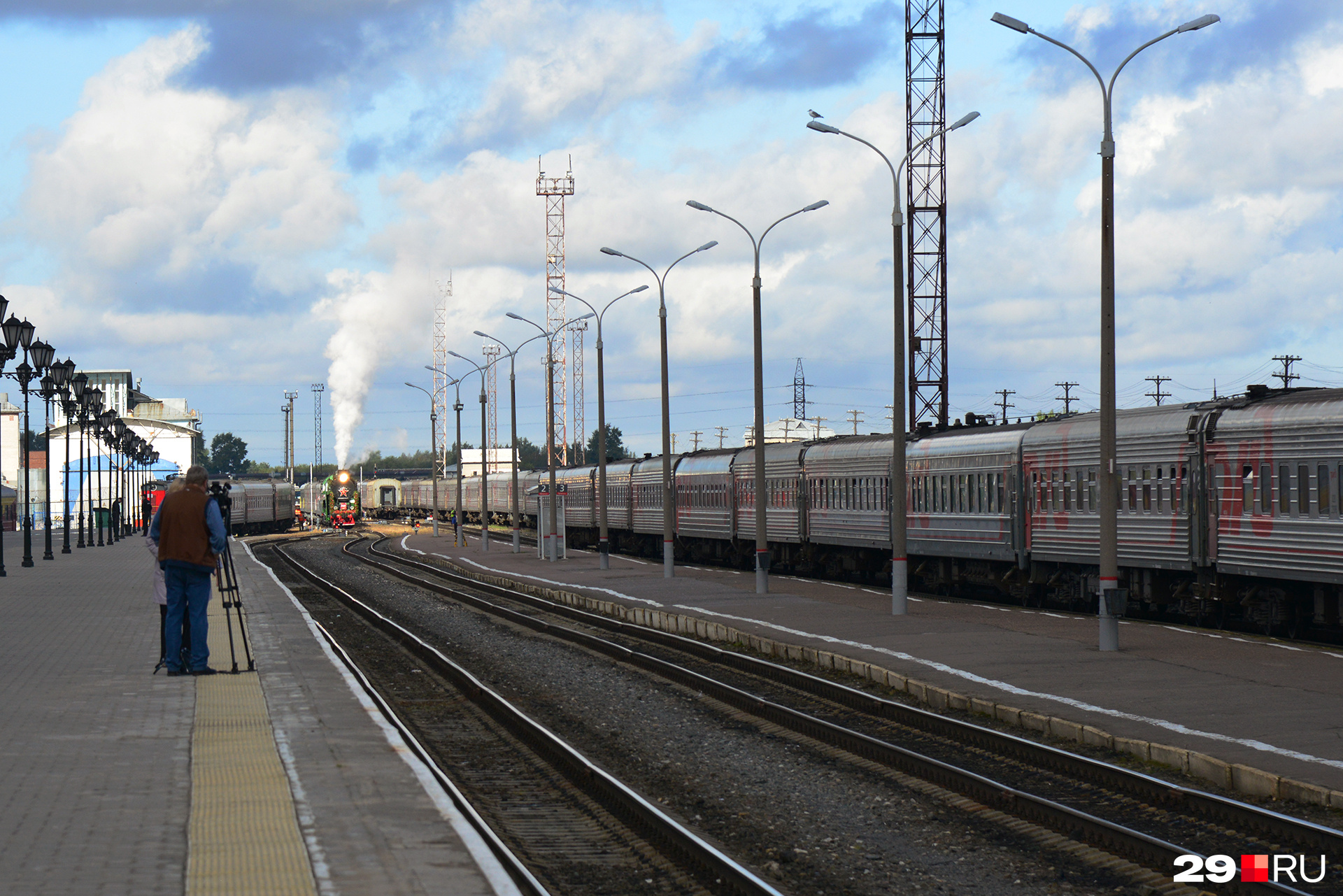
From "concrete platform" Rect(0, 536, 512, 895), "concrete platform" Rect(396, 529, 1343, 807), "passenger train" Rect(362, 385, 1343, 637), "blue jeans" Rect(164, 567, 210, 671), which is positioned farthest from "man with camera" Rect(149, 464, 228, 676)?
"passenger train" Rect(362, 385, 1343, 637)

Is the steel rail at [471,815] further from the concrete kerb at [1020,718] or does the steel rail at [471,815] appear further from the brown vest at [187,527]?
the concrete kerb at [1020,718]

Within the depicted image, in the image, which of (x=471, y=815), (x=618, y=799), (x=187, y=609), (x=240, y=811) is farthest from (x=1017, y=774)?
(x=187, y=609)

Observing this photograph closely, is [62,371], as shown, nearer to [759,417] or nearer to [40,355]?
[40,355]

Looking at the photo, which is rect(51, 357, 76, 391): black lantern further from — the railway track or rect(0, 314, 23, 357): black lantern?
the railway track

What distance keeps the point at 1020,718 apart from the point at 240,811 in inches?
295

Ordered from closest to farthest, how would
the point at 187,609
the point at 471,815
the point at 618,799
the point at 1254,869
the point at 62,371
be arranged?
the point at 1254,869
the point at 471,815
the point at 618,799
the point at 187,609
the point at 62,371

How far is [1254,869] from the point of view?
8430 mm

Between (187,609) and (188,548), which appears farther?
(187,609)

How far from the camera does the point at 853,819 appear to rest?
33.5 feet

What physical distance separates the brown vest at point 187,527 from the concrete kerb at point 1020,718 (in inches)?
293

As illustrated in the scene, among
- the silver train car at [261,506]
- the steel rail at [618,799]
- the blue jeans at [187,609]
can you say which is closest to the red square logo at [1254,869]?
the steel rail at [618,799]

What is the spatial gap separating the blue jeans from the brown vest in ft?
0.72

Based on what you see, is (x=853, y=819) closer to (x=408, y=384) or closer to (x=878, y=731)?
(x=878, y=731)

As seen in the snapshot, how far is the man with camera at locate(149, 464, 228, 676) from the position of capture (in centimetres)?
1536
